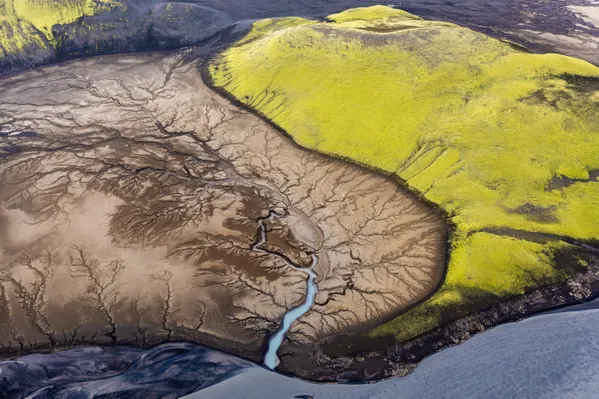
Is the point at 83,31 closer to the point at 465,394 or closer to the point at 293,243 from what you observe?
the point at 293,243

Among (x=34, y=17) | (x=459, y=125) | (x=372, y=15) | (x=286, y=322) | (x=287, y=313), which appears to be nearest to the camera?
(x=286, y=322)

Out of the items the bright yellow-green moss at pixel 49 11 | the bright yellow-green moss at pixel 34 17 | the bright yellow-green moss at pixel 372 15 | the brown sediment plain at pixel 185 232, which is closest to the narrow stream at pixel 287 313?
the brown sediment plain at pixel 185 232

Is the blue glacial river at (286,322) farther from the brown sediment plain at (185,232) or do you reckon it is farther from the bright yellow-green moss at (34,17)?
the bright yellow-green moss at (34,17)

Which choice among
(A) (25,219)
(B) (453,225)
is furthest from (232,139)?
(B) (453,225)

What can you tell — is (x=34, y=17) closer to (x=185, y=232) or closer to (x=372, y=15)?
(x=185, y=232)

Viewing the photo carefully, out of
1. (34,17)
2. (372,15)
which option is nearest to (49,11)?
(34,17)
